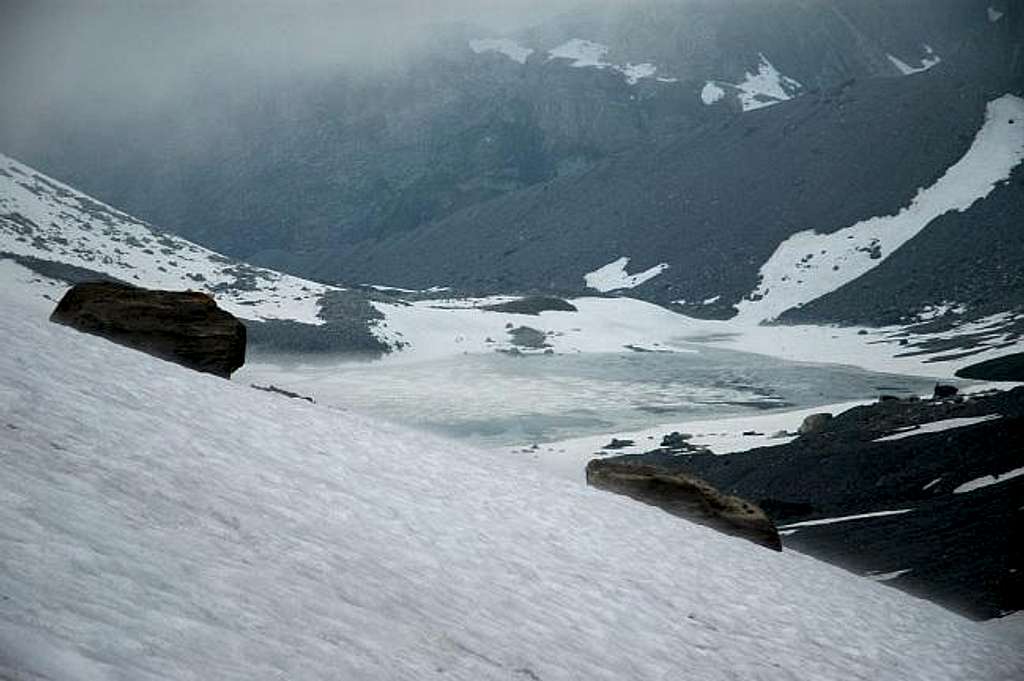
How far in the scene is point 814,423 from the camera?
40844 millimetres

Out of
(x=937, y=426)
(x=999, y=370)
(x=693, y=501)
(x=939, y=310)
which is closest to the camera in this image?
(x=693, y=501)

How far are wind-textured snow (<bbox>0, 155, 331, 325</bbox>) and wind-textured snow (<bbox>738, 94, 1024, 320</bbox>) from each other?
217ft

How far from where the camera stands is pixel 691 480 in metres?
18.1

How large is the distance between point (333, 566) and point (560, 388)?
6137cm

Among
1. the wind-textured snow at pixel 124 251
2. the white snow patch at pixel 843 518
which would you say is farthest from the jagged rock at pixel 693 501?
the wind-textured snow at pixel 124 251

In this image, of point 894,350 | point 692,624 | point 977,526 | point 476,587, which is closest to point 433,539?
point 476,587

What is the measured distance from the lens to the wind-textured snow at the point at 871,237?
119500 mm

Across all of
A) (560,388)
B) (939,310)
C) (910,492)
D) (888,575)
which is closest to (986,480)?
(910,492)

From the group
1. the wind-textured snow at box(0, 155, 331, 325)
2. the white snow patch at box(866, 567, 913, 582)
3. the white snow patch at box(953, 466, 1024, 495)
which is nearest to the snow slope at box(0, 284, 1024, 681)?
the white snow patch at box(866, 567, 913, 582)

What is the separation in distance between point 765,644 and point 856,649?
1707mm

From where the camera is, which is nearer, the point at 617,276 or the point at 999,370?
the point at 999,370

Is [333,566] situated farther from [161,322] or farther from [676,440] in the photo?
[676,440]

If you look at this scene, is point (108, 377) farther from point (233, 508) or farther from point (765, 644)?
point (765, 644)

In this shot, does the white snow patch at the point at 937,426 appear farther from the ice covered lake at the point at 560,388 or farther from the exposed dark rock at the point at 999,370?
the exposed dark rock at the point at 999,370
